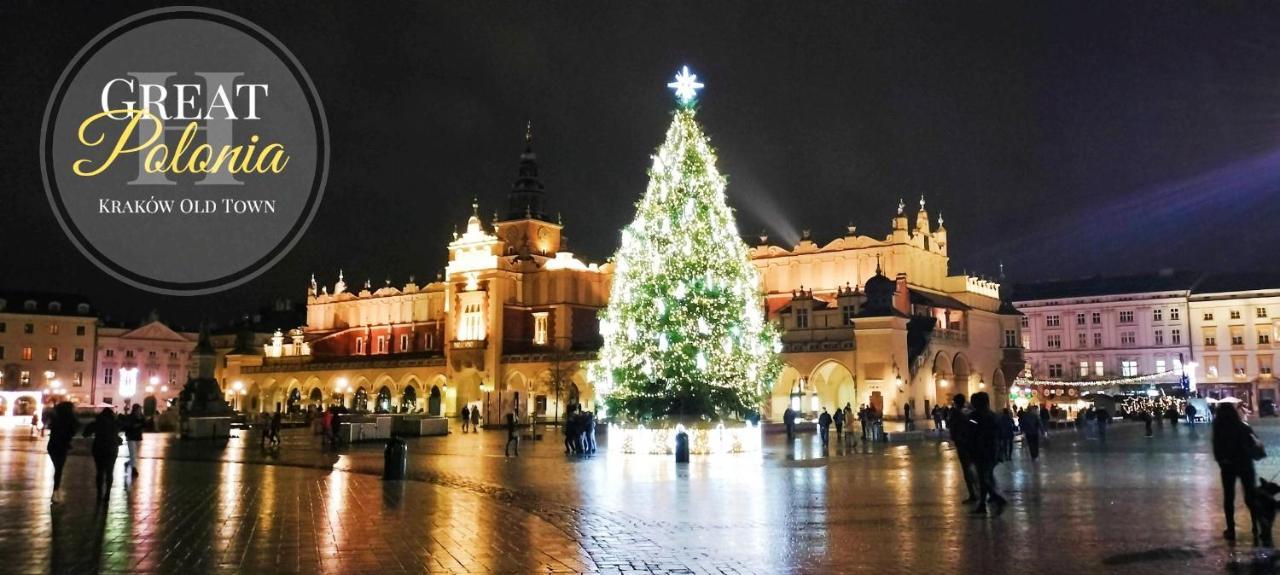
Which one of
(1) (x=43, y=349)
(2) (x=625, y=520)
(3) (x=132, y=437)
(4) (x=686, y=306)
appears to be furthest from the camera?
(1) (x=43, y=349)

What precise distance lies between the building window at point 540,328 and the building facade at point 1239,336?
49.8 m

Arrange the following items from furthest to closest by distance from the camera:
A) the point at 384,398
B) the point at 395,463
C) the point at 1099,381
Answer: the point at 384,398 → the point at 1099,381 → the point at 395,463

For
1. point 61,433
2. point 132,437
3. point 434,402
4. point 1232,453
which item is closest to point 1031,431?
point 1232,453

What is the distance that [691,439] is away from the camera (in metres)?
25.7

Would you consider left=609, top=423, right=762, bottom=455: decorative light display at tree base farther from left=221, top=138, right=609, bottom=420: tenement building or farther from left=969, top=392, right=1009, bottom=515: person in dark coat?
left=221, top=138, right=609, bottom=420: tenement building

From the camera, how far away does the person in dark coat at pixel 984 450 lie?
12781 mm

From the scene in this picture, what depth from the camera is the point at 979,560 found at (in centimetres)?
909

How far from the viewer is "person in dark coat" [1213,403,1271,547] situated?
407 inches

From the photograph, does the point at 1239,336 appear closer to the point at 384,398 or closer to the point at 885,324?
the point at 885,324

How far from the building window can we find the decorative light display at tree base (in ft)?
152

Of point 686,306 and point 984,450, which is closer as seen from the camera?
A: point 984,450

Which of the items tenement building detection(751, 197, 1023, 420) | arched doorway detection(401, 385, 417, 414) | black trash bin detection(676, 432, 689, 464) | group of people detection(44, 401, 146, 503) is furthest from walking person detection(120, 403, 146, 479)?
arched doorway detection(401, 385, 417, 414)

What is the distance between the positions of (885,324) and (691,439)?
25959 millimetres

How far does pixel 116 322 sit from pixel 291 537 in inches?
4028
